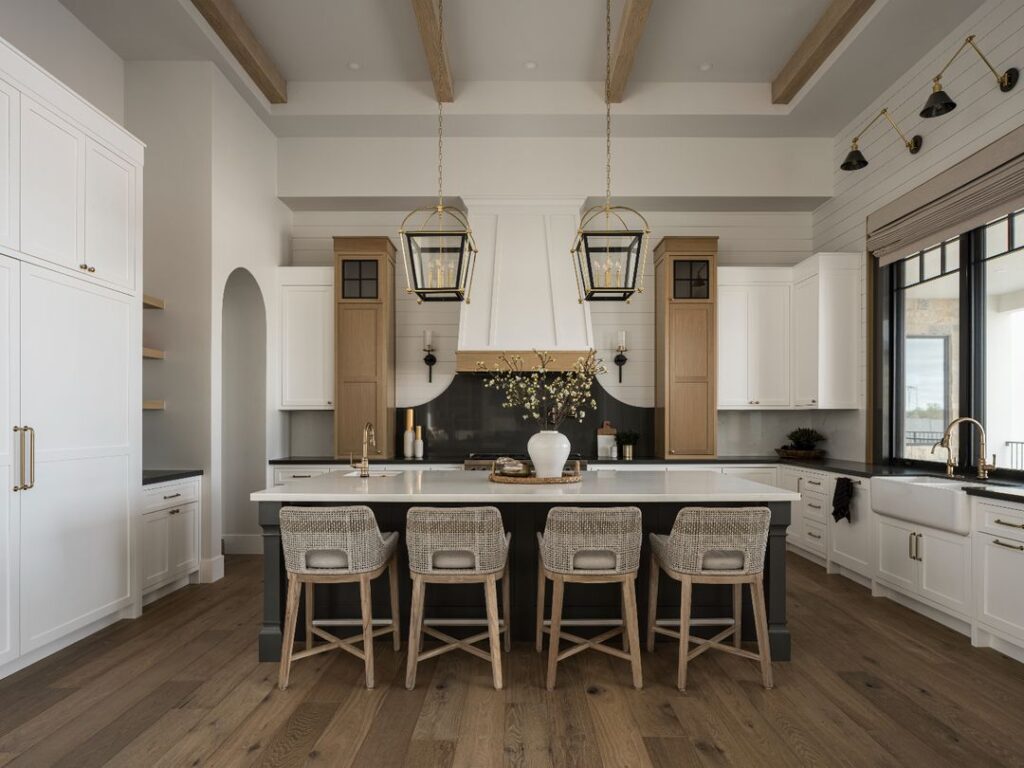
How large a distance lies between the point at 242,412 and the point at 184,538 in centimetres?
157

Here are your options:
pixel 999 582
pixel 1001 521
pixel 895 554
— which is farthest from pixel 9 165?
pixel 895 554

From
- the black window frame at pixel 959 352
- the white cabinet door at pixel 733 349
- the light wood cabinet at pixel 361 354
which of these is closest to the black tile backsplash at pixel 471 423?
the light wood cabinet at pixel 361 354

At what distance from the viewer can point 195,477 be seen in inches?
191

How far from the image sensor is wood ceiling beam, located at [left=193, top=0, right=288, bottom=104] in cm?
444

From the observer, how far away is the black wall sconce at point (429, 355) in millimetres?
6462

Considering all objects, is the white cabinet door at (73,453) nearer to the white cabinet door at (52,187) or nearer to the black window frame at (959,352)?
the white cabinet door at (52,187)

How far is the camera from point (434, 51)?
4855mm

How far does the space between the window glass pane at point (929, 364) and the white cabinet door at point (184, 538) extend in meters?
5.36

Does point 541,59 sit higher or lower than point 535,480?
higher

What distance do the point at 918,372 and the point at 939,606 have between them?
2.00 meters

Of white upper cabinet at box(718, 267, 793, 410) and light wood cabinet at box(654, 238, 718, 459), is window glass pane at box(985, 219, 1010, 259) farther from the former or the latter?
light wood cabinet at box(654, 238, 718, 459)

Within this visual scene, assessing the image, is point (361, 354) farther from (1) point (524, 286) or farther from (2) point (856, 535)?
(2) point (856, 535)

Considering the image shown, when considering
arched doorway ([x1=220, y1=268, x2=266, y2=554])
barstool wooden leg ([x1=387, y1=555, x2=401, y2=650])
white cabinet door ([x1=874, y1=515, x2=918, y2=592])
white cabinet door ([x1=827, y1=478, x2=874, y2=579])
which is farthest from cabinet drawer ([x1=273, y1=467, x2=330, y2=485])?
white cabinet door ([x1=874, y1=515, x2=918, y2=592])

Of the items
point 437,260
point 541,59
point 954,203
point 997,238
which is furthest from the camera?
point 541,59
